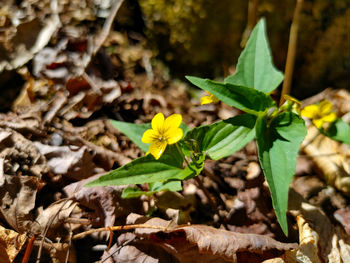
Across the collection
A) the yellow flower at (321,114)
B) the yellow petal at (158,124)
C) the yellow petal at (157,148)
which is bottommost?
the yellow flower at (321,114)

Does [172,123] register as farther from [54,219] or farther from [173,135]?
[54,219]

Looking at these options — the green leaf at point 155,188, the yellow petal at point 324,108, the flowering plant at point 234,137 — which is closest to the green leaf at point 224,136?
the flowering plant at point 234,137

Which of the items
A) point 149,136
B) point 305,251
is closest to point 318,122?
point 305,251

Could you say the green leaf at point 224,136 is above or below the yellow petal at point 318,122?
above

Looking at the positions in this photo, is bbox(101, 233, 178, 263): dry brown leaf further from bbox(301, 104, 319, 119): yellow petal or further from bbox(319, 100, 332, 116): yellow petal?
bbox(319, 100, 332, 116): yellow petal

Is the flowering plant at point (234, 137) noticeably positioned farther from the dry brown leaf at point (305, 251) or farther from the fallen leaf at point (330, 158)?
the fallen leaf at point (330, 158)

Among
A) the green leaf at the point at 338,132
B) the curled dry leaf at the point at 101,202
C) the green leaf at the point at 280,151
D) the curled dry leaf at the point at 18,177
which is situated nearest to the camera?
the green leaf at the point at 280,151

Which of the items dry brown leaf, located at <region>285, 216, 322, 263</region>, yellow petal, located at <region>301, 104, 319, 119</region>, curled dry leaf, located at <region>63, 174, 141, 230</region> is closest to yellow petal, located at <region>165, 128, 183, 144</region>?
curled dry leaf, located at <region>63, 174, 141, 230</region>
